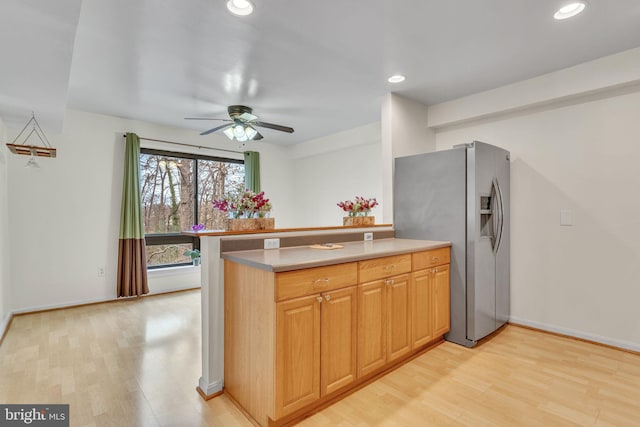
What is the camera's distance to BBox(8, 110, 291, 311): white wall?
385 cm

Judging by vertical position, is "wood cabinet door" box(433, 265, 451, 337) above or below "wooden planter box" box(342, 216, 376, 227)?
below

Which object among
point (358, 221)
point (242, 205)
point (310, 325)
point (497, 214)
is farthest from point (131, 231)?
point (497, 214)

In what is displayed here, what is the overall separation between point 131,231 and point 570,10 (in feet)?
17.1

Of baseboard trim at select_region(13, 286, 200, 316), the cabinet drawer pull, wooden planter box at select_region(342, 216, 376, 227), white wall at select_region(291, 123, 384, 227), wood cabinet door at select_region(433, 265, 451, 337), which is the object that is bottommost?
baseboard trim at select_region(13, 286, 200, 316)

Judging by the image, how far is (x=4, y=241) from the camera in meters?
3.51

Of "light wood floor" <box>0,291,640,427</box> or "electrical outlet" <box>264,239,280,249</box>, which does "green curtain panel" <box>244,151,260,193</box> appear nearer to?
"light wood floor" <box>0,291,640,427</box>

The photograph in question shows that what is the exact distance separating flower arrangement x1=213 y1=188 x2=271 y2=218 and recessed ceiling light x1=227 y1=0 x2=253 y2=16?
1.24 m

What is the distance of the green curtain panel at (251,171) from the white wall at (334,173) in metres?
0.95

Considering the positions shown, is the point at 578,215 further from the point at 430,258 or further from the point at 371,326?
the point at 371,326

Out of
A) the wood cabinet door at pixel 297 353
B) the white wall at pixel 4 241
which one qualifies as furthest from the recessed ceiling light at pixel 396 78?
the white wall at pixel 4 241

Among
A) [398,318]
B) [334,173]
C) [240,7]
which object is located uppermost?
[240,7]

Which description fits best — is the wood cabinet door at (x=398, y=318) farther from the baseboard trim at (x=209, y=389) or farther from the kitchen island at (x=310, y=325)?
the baseboard trim at (x=209, y=389)

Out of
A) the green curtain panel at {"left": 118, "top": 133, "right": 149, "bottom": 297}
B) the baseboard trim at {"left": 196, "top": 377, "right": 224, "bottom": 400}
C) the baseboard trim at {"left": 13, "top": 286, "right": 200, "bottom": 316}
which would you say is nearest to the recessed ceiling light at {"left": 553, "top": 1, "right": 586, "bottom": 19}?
the baseboard trim at {"left": 196, "top": 377, "right": 224, "bottom": 400}

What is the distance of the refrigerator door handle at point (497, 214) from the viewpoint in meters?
3.09
